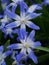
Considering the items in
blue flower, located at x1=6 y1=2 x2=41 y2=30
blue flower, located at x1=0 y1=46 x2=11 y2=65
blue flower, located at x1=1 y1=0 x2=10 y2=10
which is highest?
blue flower, located at x1=6 y1=2 x2=41 y2=30

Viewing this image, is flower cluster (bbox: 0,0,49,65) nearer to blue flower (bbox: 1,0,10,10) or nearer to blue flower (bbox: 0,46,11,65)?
blue flower (bbox: 0,46,11,65)

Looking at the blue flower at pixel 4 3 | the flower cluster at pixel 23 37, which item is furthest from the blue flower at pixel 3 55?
the blue flower at pixel 4 3

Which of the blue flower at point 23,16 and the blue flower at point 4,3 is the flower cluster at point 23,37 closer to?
the blue flower at point 23,16

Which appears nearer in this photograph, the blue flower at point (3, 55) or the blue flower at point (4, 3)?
the blue flower at point (3, 55)

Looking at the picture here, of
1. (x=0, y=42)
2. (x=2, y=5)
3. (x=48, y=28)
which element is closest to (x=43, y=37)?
(x=48, y=28)

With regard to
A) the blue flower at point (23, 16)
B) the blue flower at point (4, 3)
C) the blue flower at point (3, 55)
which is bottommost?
the blue flower at point (3, 55)

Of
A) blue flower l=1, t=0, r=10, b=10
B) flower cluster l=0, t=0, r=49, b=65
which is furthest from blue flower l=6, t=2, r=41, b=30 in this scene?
blue flower l=1, t=0, r=10, b=10

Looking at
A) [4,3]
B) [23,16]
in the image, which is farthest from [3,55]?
[4,3]

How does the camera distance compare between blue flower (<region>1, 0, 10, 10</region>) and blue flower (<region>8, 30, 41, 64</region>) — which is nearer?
blue flower (<region>8, 30, 41, 64</region>)

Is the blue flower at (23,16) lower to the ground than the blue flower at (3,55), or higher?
higher

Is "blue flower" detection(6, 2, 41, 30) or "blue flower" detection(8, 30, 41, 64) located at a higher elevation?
"blue flower" detection(6, 2, 41, 30)

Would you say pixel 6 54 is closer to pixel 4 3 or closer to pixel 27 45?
pixel 27 45
